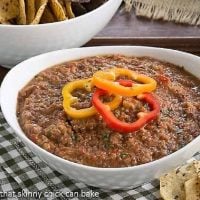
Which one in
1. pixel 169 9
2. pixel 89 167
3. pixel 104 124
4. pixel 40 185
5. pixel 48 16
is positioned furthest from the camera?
pixel 169 9

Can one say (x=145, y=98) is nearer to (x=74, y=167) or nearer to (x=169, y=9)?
(x=74, y=167)

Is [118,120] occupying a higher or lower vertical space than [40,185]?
higher

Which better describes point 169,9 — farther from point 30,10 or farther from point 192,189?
point 192,189

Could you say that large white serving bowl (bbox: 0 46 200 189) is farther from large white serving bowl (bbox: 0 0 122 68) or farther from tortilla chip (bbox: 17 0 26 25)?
tortilla chip (bbox: 17 0 26 25)

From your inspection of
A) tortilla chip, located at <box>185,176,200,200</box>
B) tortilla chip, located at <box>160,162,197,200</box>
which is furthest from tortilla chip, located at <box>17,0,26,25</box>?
tortilla chip, located at <box>185,176,200,200</box>

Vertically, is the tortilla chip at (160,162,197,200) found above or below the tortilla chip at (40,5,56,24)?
below

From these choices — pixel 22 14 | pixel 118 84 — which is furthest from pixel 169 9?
pixel 118 84
